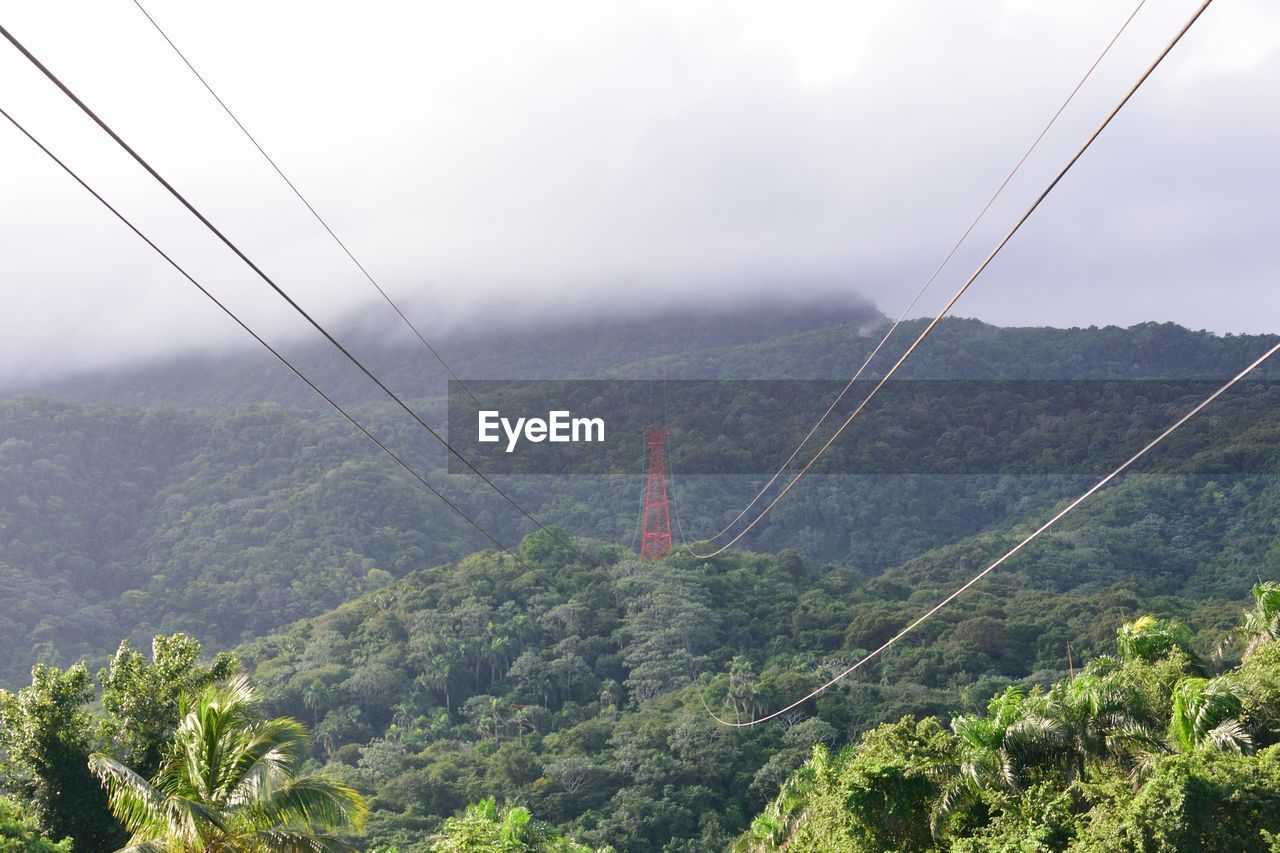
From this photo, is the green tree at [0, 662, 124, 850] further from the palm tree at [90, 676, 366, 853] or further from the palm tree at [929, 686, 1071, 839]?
the palm tree at [929, 686, 1071, 839]

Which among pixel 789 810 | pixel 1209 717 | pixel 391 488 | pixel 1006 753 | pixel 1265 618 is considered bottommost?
pixel 789 810

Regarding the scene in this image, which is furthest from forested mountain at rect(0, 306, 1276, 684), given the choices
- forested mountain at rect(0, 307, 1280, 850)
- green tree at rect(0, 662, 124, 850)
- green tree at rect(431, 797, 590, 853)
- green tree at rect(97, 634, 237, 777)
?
green tree at rect(0, 662, 124, 850)

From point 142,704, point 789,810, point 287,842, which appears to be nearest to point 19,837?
point 142,704

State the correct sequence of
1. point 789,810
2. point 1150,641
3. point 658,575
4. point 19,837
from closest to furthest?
point 19,837, point 1150,641, point 789,810, point 658,575

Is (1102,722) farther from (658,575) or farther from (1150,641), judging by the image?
(658,575)

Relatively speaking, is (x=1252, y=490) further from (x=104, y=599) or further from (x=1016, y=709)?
(x=104, y=599)

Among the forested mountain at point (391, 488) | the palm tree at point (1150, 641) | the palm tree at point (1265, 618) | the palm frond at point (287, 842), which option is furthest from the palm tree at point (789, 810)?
the forested mountain at point (391, 488)

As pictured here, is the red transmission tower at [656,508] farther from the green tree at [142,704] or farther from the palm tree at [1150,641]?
the green tree at [142,704]
